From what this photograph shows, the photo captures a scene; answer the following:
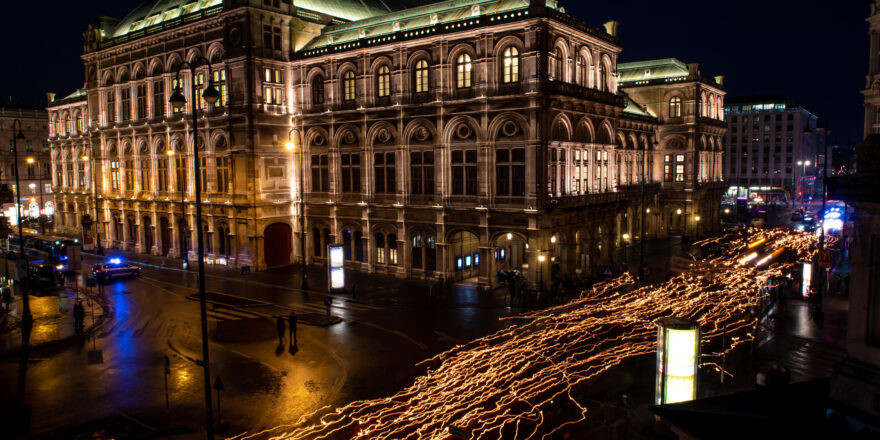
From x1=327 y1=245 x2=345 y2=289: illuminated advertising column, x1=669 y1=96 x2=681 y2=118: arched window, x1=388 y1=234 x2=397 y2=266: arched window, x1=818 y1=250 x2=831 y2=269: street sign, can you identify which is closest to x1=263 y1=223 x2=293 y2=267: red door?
x1=388 y1=234 x2=397 y2=266: arched window

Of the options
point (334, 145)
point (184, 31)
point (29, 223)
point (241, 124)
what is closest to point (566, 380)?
point (334, 145)

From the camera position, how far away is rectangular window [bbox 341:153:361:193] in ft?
150

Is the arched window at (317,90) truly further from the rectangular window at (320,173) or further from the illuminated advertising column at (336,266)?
the illuminated advertising column at (336,266)

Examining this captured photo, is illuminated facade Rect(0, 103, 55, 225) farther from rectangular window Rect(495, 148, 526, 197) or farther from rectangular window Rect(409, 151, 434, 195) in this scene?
rectangular window Rect(495, 148, 526, 197)

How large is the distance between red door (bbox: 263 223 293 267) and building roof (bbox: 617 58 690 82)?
40.9m

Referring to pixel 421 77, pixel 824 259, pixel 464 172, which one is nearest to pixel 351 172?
pixel 421 77

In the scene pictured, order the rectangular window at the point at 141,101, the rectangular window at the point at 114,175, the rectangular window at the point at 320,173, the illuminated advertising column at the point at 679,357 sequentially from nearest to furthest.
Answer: the illuminated advertising column at the point at 679,357, the rectangular window at the point at 320,173, the rectangular window at the point at 141,101, the rectangular window at the point at 114,175

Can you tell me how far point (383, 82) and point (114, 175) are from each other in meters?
33.5

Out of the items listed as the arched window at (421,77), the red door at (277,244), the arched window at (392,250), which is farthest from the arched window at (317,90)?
the arched window at (392,250)

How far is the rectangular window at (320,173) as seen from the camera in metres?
47.5

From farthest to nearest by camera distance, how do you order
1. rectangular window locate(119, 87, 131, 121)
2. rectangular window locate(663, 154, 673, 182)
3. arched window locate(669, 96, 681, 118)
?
1. rectangular window locate(663, 154, 673, 182)
2. arched window locate(669, 96, 681, 118)
3. rectangular window locate(119, 87, 131, 121)

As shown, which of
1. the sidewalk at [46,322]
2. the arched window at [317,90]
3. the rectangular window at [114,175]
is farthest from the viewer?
the rectangular window at [114,175]

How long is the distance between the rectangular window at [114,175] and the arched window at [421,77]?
3529 centimetres

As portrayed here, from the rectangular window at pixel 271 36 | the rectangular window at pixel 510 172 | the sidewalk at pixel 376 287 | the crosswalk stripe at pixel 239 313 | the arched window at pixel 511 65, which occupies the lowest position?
the crosswalk stripe at pixel 239 313
